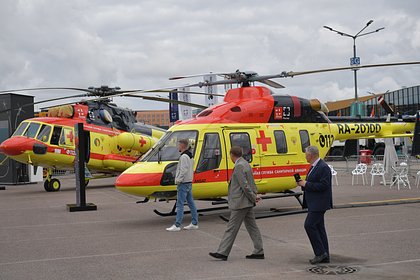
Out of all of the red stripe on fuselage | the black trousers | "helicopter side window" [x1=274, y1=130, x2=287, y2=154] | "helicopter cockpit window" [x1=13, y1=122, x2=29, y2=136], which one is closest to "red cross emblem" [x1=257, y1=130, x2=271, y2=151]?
"helicopter side window" [x1=274, y1=130, x2=287, y2=154]

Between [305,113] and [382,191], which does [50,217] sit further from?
[382,191]

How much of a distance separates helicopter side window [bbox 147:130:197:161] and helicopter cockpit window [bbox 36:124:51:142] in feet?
34.3

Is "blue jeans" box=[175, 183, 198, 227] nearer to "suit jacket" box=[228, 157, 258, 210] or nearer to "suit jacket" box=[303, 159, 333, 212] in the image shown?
"suit jacket" box=[228, 157, 258, 210]

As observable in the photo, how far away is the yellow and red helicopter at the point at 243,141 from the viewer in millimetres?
11578

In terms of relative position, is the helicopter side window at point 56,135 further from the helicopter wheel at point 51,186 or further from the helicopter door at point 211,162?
the helicopter door at point 211,162

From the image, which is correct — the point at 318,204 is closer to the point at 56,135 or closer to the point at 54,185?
the point at 56,135

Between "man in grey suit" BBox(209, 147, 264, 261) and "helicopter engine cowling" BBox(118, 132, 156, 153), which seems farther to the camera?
"helicopter engine cowling" BBox(118, 132, 156, 153)

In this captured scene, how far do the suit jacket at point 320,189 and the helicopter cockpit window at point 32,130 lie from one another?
15.9m

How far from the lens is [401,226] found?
10.3 meters

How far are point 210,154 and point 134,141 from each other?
39.8 ft

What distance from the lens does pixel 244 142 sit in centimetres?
1256

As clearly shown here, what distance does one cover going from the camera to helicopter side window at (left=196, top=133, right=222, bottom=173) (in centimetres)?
1193

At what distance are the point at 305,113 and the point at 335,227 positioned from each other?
429 centimetres

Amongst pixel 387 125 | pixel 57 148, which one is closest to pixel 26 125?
pixel 57 148
